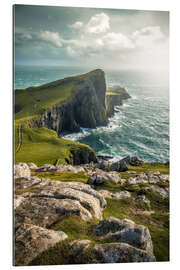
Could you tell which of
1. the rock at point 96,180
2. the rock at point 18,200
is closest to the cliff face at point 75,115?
the rock at point 96,180

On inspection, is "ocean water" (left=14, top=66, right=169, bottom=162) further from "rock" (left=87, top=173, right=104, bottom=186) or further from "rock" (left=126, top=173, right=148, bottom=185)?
"rock" (left=87, top=173, right=104, bottom=186)

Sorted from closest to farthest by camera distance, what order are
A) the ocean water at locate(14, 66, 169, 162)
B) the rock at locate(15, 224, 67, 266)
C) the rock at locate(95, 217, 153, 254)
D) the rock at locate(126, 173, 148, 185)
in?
the rock at locate(15, 224, 67, 266) → the rock at locate(95, 217, 153, 254) → the ocean water at locate(14, 66, 169, 162) → the rock at locate(126, 173, 148, 185)

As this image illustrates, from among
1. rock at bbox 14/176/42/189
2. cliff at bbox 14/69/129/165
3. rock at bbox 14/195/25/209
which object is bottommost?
rock at bbox 14/195/25/209

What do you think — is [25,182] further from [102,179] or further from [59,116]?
[59,116]

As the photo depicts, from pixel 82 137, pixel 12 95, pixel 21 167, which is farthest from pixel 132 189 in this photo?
pixel 82 137

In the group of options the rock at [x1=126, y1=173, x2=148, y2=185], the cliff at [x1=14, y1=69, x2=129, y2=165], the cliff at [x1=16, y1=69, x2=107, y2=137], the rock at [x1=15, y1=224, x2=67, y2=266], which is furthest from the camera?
the cliff at [x1=16, y1=69, x2=107, y2=137]

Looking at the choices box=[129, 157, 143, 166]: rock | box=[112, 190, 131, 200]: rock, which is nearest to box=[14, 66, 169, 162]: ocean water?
box=[129, 157, 143, 166]: rock
